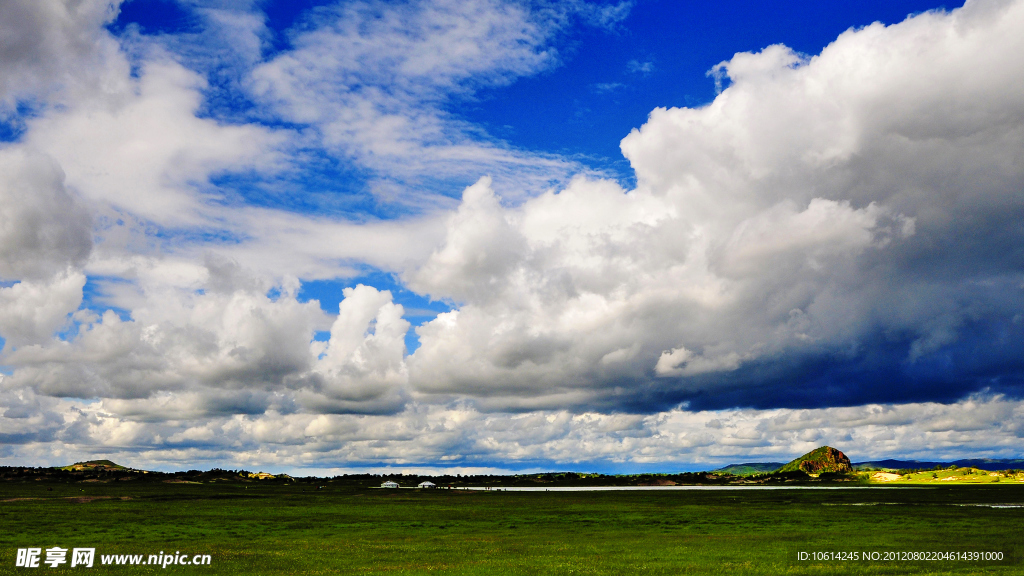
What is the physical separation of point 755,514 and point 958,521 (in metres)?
25.6

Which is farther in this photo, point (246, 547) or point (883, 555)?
point (246, 547)

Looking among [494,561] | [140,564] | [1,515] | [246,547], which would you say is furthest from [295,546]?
[1,515]

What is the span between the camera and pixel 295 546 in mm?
56250

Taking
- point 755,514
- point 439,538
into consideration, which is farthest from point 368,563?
point 755,514

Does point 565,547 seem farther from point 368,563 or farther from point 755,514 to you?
point 755,514

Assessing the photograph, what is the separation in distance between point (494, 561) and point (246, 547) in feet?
79.2

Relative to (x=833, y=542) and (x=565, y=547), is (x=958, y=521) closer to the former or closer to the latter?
(x=833, y=542)

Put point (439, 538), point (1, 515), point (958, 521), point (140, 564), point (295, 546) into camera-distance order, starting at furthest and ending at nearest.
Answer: point (1, 515)
point (958, 521)
point (439, 538)
point (295, 546)
point (140, 564)

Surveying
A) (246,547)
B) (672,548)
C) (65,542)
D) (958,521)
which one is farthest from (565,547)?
(958,521)

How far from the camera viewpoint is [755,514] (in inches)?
3698

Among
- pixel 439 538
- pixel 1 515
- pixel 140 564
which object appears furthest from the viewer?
pixel 1 515

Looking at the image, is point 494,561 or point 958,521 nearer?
point 494,561

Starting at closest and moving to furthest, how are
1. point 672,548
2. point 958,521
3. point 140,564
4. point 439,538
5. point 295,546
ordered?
1. point 140,564
2. point 672,548
3. point 295,546
4. point 439,538
5. point 958,521

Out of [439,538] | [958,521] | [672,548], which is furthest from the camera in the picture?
[958,521]
